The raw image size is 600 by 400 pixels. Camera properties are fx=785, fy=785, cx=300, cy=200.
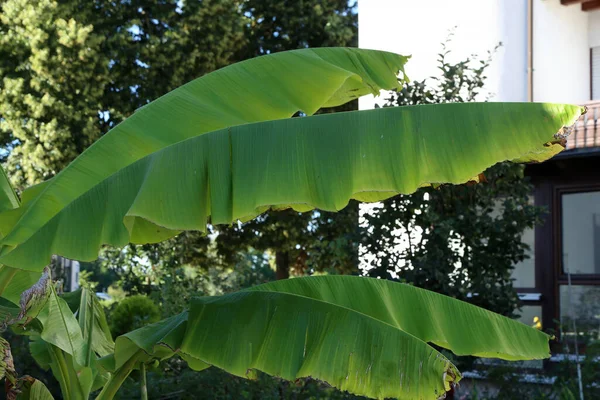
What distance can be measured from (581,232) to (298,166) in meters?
9.56

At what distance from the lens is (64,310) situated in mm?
4855

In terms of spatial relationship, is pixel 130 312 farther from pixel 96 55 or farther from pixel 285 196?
pixel 96 55

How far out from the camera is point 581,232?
469 inches

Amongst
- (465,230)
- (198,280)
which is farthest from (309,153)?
(198,280)

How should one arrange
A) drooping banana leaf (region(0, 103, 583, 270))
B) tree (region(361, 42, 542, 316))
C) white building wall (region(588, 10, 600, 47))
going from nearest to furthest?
drooping banana leaf (region(0, 103, 583, 270)) → tree (region(361, 42, 542, 316)) → white building wall (region(588, 10, 600, 47))

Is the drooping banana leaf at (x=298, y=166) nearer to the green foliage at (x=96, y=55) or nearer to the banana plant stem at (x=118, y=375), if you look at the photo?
the banana plant stem at (x=118, y=375)

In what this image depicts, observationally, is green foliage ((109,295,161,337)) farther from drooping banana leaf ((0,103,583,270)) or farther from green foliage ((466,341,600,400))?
drooping banana leaf ((0,103,583,270))

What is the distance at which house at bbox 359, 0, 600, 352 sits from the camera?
11703 millimetres

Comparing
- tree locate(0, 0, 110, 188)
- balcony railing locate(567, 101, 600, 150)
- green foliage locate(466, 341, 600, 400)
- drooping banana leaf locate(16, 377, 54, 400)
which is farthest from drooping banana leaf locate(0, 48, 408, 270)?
tree locate(0, 0, 110, 188)

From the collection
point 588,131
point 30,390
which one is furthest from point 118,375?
point 588,131

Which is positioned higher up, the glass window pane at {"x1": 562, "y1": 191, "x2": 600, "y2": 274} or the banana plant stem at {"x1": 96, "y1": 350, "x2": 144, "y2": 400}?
the glass window pane at {"x1": 562, "y1": 191, "x2": 600, "y2": 274}

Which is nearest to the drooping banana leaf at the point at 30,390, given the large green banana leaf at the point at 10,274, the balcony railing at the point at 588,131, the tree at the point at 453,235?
the large green banana leaf at the point at 10,274

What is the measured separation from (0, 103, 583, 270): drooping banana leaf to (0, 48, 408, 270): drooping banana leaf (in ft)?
0.82

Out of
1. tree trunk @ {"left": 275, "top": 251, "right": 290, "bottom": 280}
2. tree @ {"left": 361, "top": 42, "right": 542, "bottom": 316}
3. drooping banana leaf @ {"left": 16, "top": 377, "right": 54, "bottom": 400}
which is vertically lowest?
drooping banana leaf @ {"left": 16, "top": 377, "right": 54, "bottom": 400}
